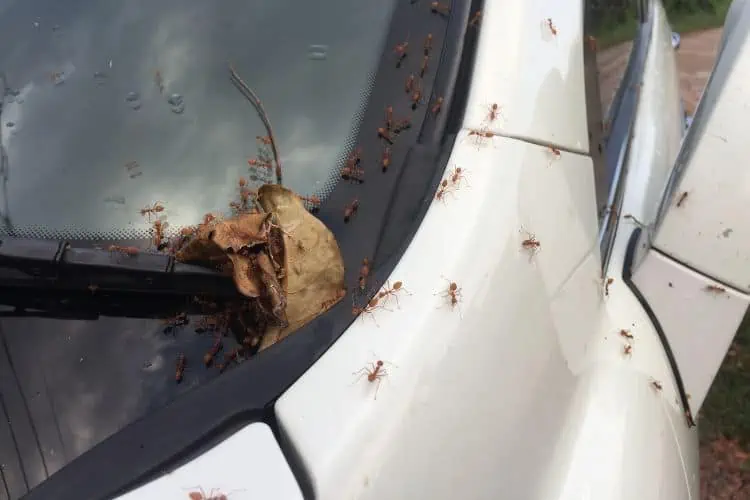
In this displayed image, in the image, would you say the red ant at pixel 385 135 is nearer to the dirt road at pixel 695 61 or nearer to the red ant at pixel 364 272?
the red ant at pixel 364 272

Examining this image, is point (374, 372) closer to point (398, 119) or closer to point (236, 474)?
point (236, 474)

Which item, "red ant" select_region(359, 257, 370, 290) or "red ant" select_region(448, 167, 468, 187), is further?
"red ant" select_region(448, 167, 468, 187)

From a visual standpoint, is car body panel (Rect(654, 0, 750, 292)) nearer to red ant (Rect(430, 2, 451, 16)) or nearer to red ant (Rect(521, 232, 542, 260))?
red ant (Rect(521, 232, 542, 260))

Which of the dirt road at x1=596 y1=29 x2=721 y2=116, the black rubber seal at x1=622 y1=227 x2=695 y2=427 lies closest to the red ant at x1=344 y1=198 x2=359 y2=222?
the black rubber seal at x1=622 y1=227 x2=695 y2=427

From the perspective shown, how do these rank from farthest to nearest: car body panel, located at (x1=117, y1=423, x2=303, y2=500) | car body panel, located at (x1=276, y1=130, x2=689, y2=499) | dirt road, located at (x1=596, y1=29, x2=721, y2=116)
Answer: dirt road, located at (x1=596, y1=29, x2=721, y2=116)
car body panel, located at (x1=276, y1=130, x2=689, y2=499)
car body panel, located at (x1=117, y1=423, x2=303, y2=500)

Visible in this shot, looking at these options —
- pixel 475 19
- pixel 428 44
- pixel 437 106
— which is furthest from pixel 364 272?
pixel 475 19

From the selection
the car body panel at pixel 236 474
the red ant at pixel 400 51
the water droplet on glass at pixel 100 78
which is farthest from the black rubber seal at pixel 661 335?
the water droplet on glass at pixel 100 78

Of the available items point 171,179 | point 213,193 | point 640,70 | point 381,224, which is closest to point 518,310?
point 381,224
